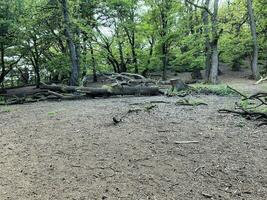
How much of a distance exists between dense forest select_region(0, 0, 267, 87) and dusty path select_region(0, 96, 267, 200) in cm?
930

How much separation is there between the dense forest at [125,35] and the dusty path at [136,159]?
30.5ft

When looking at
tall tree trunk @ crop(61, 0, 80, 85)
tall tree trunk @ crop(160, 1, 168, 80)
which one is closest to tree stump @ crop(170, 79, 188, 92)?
tall tree trunk @ crop(61, 0, 80, 85)

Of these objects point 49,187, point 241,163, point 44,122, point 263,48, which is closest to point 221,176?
point 241,163

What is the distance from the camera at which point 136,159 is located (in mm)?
4359

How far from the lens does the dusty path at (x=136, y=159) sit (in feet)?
11.3

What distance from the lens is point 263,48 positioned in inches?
1022

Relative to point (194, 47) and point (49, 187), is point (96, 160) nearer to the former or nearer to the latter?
point (49, 187)

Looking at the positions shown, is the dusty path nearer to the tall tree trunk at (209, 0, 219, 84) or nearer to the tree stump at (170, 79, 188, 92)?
the tree stump at (170, 79, 188, 92)

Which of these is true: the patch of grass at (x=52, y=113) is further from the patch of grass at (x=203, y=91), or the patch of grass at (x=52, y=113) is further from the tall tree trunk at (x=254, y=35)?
the tall tree trunk at (x=254, y=35)

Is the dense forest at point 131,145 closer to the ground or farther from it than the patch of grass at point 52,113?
closer to the ground

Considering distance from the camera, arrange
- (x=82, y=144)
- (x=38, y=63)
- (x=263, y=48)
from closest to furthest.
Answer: (x=82, y=144) < (x=38, y=63) < (x=263, y=48)

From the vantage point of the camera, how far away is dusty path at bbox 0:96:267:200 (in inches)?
135

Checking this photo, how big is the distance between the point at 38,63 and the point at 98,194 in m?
20.4

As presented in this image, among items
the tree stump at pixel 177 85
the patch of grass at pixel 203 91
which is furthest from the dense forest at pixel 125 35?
the patch of grass at pixel 203 91
